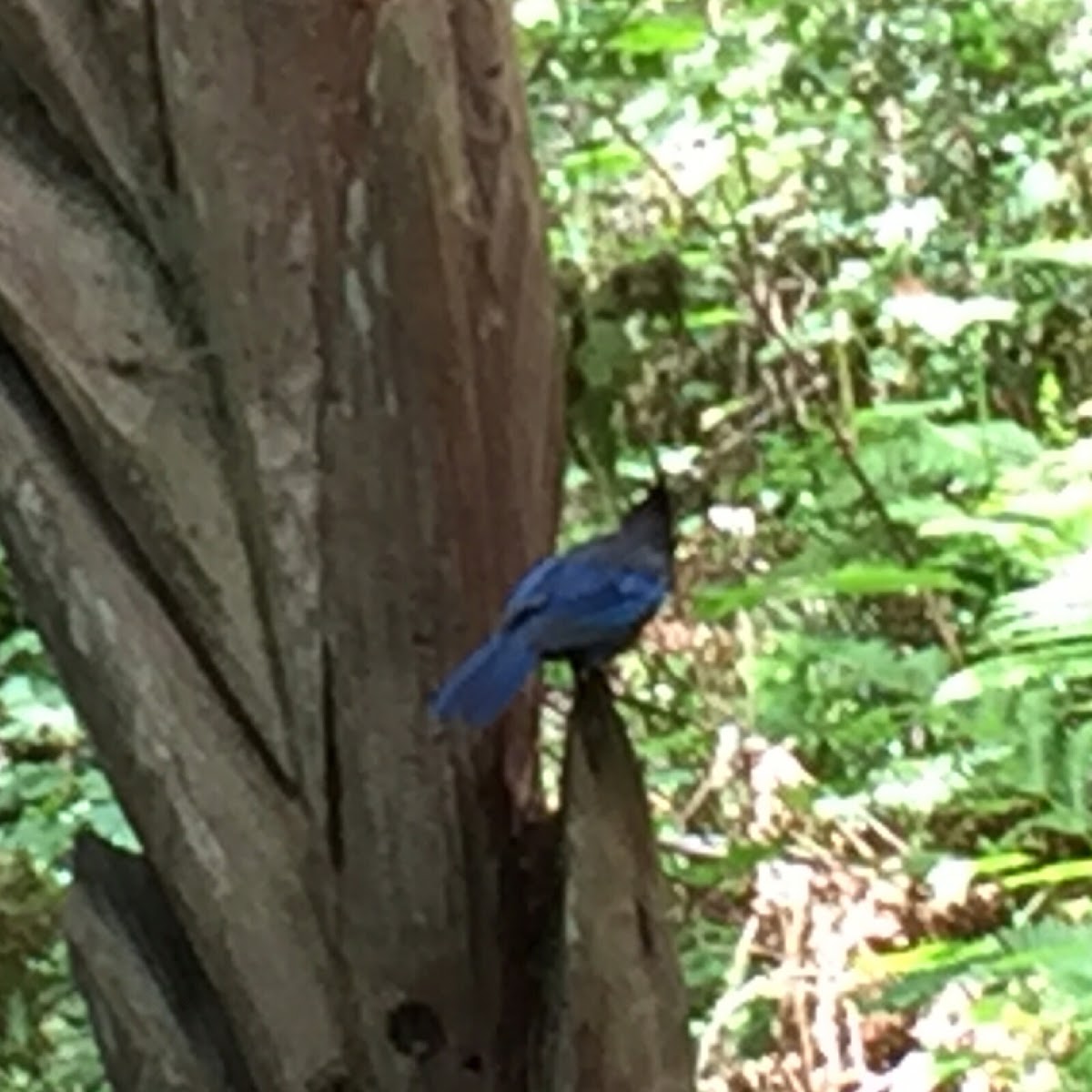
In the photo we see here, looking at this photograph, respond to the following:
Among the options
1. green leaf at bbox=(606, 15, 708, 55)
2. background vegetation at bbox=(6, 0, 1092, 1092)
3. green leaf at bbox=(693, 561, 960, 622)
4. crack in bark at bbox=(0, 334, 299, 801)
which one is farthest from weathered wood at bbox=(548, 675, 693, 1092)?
green leaf at bbox=(606, 15, 708, 55)

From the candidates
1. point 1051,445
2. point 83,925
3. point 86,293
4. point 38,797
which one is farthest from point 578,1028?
point 1051,445

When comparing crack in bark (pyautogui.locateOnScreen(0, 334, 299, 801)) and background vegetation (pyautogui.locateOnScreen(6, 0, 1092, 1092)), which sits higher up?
background vegetation (pyautogui.locateOnScreen(6, 0, 1092, 1092))

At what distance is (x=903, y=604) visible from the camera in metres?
1.96

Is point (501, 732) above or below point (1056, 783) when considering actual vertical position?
below

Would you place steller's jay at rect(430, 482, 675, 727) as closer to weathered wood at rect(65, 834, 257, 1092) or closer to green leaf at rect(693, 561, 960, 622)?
weathered wood at rect(65, 834, 257, 1092)

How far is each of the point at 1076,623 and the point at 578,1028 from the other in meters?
0.51

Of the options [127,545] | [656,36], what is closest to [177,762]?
[127,545]

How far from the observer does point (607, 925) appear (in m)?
0.77

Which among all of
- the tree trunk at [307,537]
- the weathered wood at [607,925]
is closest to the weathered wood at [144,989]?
the tree trunk at [307,537]

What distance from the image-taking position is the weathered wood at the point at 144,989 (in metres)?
0.84

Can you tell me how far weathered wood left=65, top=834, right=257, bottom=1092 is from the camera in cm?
84

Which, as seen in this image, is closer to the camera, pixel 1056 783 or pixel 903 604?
pixel 1056 783

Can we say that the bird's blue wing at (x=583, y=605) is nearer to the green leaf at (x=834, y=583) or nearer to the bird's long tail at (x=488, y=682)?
the bird's long tail at (x=488, y=682)

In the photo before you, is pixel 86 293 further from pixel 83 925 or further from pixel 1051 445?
pixel 1051 445
